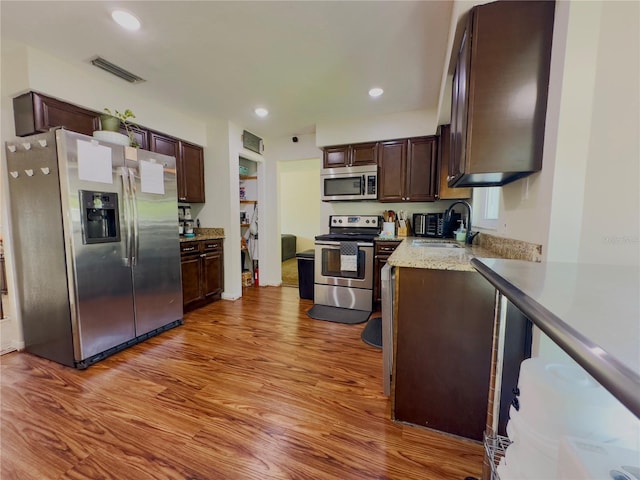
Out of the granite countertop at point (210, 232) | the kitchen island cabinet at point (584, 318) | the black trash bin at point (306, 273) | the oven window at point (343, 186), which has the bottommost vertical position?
the black trash bin at point (306, 273)

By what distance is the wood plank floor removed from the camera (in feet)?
4.05

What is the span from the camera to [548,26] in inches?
46.8

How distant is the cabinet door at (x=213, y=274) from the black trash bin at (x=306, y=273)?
1.11 m

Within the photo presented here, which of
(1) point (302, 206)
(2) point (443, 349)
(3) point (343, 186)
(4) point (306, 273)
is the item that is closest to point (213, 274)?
(4) point (306, 273)

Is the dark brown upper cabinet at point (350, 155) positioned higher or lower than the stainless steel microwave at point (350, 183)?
higher

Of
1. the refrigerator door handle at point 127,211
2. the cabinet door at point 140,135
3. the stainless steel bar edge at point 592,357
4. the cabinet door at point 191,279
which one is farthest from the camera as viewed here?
the cabinet door at point 191,279

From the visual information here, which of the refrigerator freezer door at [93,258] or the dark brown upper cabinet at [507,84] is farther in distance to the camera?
the refrigerator freezer door at [93,258]

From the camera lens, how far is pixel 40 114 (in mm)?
2131

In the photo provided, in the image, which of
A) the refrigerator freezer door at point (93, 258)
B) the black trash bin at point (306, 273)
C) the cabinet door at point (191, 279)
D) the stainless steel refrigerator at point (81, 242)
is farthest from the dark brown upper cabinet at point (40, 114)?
the black trash bin at point (306, 273)

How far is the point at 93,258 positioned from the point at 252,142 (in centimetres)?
264

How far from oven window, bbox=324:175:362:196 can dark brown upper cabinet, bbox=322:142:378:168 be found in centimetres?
20

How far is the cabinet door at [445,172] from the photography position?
119 inches

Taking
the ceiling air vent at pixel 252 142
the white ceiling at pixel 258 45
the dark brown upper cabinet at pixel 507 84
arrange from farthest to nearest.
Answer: the ceiling air vent at pixel 252 142
the white ceiling at pixel 258 45
the dark brown upper cabinet at pixel 507 84

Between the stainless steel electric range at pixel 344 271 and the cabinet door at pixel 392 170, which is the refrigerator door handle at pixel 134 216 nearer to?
the stainless steel electric range at pixel 344 271
